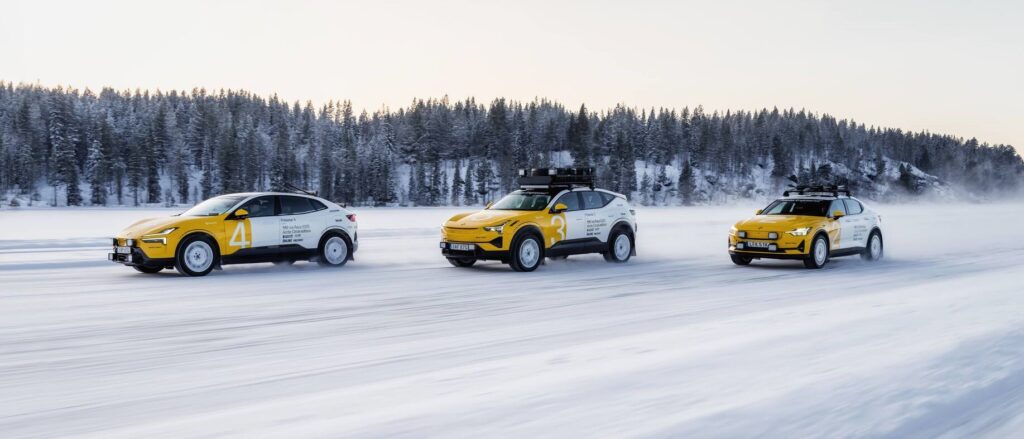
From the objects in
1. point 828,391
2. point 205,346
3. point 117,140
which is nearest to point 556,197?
point 205,346

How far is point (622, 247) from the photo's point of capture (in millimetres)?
18266

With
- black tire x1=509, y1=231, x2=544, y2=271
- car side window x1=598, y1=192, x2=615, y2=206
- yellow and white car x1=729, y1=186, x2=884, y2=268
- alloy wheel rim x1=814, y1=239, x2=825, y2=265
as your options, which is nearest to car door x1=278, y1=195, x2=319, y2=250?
black tire x1=509, y1=231, x2=544, y2=271

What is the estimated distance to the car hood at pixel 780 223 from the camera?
16766mm

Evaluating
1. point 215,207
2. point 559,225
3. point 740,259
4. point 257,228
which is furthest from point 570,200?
point 215,207

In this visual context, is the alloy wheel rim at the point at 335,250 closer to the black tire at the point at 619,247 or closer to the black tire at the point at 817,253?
the black tire at the point at 619,247

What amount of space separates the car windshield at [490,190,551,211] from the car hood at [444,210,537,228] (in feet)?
1.10

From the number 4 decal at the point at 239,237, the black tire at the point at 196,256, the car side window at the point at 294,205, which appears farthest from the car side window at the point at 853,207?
the black tire at the point at 196,256

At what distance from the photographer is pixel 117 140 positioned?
13075 centimetres

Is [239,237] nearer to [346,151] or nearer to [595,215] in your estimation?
[595,215]

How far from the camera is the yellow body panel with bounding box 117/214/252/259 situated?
567 inches

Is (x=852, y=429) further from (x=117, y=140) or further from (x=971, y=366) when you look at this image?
(x=117, y=140)

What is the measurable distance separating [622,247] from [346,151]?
5205 inches

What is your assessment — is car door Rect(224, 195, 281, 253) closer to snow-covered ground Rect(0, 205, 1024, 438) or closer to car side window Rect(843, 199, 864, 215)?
snow-covered ground Rect(0, 205, 1024, 438)

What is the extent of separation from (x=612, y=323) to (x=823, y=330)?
7.29 ft
